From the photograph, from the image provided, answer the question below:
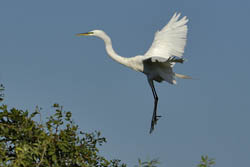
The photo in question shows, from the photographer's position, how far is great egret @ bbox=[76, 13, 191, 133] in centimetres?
893

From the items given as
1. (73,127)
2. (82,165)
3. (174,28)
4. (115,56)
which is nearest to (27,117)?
(73,127)

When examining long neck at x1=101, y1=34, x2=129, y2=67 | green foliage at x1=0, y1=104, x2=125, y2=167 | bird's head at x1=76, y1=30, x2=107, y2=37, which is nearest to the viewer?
green foliage at x1=0, y1=104, x2=125, y2=167

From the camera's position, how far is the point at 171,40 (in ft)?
32.7

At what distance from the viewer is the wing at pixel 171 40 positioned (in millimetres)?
9781

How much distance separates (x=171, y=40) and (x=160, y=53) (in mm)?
449

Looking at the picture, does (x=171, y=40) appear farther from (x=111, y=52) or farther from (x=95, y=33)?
(x=95, y=33)

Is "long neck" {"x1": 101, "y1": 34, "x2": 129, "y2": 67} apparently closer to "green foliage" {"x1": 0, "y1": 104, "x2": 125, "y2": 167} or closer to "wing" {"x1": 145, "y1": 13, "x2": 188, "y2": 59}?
"wing" {"x1": 145, "y1": 13, "x2": 188, "y2": 59}

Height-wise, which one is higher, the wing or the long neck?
the wing

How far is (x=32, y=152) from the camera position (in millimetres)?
4645

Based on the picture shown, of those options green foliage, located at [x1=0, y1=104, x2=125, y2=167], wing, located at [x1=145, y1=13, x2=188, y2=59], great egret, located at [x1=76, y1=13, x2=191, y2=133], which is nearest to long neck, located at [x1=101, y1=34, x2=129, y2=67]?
great egret, located at [x1=76, y1=13, x2=191, y2=133]

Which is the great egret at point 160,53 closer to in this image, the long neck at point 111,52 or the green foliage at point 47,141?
the long neck at point 111,52

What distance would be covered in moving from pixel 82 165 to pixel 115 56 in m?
4.72

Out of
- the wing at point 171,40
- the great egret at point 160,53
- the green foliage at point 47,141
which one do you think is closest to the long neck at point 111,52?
the great egret at point 160,53

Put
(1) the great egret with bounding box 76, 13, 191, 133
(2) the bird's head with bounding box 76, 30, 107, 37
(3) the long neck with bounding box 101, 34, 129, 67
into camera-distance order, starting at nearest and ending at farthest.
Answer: (1) the great egret with bounding box 76, 13, 191, 133 → (3) the long neck with bounding box 101, 34, 129, 67 → (2) the bird's head with bounding box 76, 30, 107, 37
